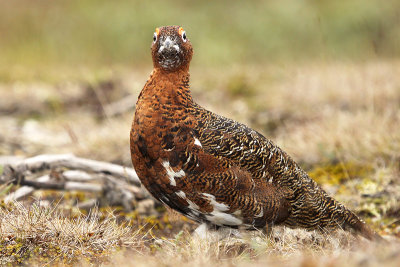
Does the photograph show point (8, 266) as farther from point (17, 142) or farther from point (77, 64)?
A: point (77, 64)

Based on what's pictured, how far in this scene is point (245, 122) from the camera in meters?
7.14

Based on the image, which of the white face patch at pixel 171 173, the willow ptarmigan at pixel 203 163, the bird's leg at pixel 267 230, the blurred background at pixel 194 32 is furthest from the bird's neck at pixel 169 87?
the blurred background at pixel 194 32

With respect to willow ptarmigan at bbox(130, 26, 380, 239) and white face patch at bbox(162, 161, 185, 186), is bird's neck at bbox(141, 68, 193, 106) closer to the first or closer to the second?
willow ptarmigan at bbox(130, 26, 380, 239)

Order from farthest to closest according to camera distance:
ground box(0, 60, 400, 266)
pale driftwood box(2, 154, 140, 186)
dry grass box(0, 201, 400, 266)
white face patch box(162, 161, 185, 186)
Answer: pale driftwood box(2, 154, 140, 186) → white face patch box(162, 161, 185, 186) → ground box(0, 60, 400, 266) → dry grass box(0, 201, 400, 266)

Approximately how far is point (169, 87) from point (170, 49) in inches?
11.6

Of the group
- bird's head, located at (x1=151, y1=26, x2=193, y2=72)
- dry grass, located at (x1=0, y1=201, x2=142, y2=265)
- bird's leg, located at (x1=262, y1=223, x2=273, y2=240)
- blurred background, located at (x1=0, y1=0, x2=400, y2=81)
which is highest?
blurred background, located at (x1=0, y1=0, x2=400, y2=81)

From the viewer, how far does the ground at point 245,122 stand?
10.6ft

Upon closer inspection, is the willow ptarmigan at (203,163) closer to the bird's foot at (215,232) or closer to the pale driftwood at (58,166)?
the bird's foot at (215,232)

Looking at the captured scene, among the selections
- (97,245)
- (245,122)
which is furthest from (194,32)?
(97,245)

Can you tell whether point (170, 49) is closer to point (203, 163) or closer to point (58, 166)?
point (203, 163)

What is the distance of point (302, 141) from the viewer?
5.93 meters

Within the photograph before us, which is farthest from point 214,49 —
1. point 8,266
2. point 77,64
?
point 8,266

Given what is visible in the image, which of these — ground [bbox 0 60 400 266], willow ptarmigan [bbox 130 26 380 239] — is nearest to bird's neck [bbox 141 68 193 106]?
willow ptarmigan [bbox 130 26 380 239]

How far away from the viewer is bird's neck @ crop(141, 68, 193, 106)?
140 inches
